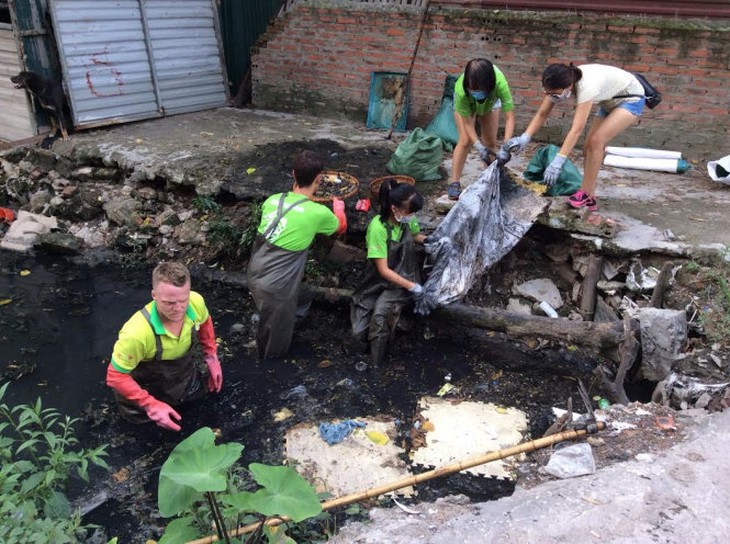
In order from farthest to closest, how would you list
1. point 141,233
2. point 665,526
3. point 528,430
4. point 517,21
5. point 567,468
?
1. point 517,21
2. point 141,233
3. point 528,430
4. point 567,468
5. point 665,526

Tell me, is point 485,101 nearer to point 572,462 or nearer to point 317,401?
point 317,401

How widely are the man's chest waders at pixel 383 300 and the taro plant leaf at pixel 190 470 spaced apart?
7.44 ft

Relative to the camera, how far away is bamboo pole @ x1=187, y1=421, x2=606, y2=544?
2580mm

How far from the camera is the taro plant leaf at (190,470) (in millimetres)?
2182

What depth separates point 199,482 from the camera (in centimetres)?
214

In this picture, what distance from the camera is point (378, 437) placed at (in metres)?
3.87

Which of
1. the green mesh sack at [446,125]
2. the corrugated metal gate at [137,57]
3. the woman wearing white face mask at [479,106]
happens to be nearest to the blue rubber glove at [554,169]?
the woman wearing white face mask at [479,106]

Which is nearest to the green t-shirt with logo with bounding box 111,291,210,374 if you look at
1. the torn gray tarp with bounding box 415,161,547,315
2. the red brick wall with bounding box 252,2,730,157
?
the torn gray tarp with bounding box 415,161,547,315

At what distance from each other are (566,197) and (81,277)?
4992 millimetres

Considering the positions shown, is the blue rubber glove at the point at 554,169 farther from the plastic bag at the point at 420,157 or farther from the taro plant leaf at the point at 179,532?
the taro plant leaf at the point at 179,532

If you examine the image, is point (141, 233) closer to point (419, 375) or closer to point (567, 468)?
point (419, 375)

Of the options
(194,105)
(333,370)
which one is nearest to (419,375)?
(333,370)

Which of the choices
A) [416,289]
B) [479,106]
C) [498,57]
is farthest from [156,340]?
[498,57]

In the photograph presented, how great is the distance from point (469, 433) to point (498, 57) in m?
5.13
